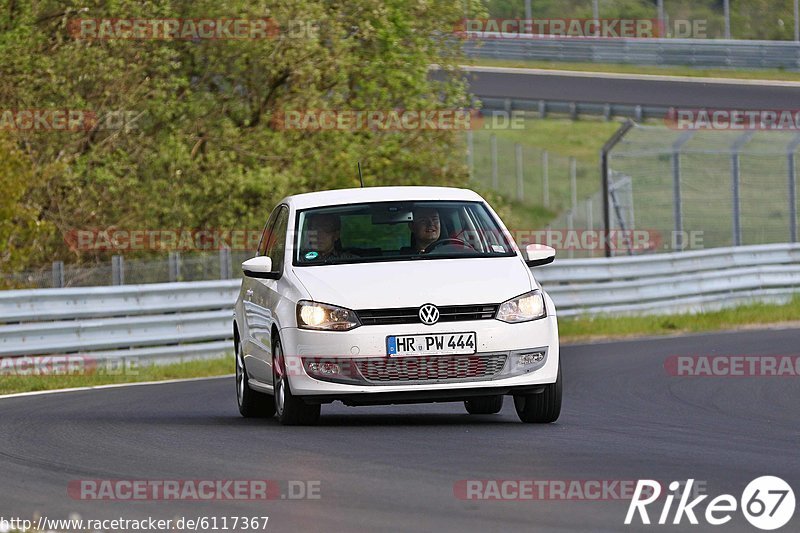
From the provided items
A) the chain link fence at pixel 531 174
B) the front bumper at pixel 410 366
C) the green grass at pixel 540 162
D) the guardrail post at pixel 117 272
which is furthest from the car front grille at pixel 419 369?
the chain link fence at pixel 531 174

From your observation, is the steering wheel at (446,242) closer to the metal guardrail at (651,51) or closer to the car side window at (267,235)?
the car side window at (267,235)

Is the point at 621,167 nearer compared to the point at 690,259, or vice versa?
the point at 690,259

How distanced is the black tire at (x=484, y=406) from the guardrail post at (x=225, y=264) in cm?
970

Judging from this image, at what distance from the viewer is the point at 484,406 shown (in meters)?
12.1

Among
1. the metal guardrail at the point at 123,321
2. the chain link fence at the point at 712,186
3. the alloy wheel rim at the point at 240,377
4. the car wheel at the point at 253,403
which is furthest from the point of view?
the chain link fence at the point at 712,186

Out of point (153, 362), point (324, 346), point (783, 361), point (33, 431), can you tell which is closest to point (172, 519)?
point (324, 346)

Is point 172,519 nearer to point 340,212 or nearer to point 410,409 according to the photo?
point 340,212

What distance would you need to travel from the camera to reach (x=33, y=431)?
11.2 meters

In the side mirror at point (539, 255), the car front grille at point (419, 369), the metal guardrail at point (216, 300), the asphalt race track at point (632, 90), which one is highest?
the asphalt race track at point (632, 90)

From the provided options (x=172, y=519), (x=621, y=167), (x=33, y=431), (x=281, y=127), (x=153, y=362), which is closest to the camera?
(x=172, y=519)

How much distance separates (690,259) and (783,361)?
8.59 meters

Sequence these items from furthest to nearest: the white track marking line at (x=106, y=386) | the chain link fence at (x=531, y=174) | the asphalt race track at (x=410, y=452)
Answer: the chain link fence at (x=531, y=174) → the white track marking line at (x=106, y=386) → the asphalt race track at (x=410, y=452)

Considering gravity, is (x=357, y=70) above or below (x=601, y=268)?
above

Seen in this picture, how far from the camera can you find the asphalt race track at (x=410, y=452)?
711cm
